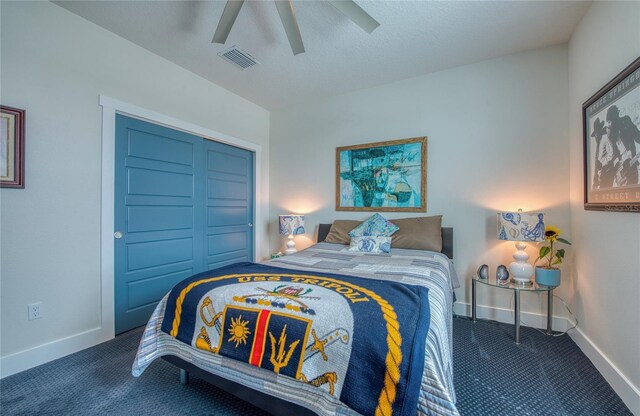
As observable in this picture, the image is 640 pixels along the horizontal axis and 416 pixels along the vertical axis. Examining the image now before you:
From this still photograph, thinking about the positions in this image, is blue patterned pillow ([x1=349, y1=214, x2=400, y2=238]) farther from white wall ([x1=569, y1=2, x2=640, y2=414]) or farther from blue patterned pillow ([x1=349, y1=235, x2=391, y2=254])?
white wall ([x1=569, y1=2, x2=640, y2=414])

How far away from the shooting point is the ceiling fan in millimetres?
A: 1687

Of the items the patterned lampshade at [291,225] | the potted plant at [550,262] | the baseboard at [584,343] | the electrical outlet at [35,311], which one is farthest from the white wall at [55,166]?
the potted plant at [550,262]

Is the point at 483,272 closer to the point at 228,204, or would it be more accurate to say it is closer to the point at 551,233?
the point at 551,233

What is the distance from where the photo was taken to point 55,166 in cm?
202

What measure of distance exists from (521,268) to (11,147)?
4.06 m

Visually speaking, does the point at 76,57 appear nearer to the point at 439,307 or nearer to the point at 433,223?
the point at 439,307

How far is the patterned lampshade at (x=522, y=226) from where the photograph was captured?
7.39 ft

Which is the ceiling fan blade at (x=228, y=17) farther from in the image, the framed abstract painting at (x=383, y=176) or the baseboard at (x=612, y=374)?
the baseboard at (x=612, y=374)

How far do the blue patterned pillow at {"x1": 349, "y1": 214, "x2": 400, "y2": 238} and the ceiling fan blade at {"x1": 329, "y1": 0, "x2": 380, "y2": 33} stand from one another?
184 cm

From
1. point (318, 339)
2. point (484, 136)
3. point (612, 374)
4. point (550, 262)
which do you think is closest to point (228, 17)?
point (318, 339)

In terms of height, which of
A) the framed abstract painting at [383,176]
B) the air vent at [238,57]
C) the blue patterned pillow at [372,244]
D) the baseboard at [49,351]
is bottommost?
the baseboard at [49,351]

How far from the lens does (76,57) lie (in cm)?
214

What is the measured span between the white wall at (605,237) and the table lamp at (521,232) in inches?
12.5

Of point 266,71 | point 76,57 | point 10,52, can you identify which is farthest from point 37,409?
point 266,71
